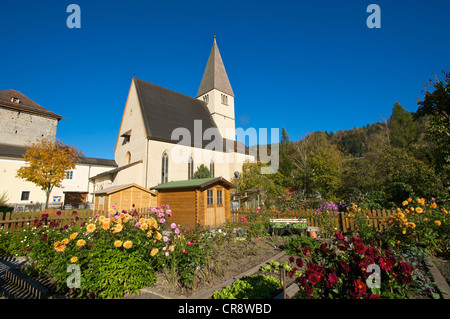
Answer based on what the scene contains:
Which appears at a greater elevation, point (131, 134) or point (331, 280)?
point (131, 134)

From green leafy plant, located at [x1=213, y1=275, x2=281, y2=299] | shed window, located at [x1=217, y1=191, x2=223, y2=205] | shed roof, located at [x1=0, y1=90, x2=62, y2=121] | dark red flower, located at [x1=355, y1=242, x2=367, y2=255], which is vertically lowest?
green leafy plant, located at [x1=213, y1=275, x2=281, y2=299]

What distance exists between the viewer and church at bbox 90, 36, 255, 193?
20453 mm

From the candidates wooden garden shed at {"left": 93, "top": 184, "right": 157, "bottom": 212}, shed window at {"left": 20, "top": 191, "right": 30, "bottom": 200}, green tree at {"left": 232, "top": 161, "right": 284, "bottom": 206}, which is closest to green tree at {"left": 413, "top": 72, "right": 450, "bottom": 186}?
green tree at {"left": 232, "top": 161, "right": 284, "bottom": 206}

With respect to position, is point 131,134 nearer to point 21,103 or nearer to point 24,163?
point 24,163

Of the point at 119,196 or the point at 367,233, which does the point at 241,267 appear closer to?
the point at 367,233

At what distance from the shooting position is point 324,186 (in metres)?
19.8

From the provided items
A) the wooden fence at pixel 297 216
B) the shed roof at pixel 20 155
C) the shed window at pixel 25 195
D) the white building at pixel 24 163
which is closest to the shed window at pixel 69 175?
the white building at pixel 24 163

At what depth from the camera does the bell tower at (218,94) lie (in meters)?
32.4

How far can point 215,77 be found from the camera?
3338cm

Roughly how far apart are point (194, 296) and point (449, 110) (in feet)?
50.4

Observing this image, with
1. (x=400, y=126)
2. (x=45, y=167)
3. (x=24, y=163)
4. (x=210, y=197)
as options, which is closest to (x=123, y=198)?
(x=210, y=197)

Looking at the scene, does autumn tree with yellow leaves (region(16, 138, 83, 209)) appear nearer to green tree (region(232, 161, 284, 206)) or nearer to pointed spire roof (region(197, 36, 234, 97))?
green tree (region(232, 161, 284, 206))

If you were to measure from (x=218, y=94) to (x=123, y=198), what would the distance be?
24.1 metres
